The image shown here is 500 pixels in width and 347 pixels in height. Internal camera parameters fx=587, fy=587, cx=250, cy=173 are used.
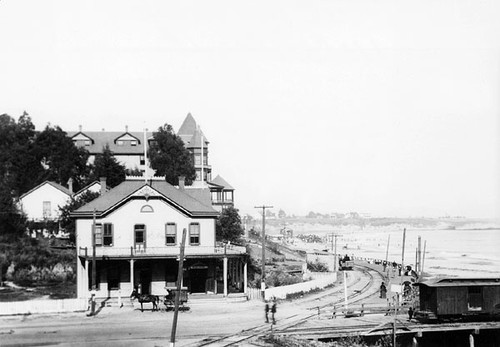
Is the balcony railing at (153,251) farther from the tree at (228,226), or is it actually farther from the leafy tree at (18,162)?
the leafy tree at (18,162)

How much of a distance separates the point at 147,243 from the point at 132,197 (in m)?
3.37

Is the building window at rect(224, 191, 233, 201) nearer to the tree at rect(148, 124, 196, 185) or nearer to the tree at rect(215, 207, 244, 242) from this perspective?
the tree at rect(148, 124, 196, 185)

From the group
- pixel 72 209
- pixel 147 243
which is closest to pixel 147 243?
pixel 147 243

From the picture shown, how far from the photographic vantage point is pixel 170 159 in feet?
239

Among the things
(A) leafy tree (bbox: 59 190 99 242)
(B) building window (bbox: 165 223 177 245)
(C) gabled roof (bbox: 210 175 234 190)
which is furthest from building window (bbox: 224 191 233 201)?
(B) building window (bbox: 165 223 177 245)

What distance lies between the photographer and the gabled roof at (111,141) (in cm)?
8644

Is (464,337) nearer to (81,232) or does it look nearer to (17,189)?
(81,232)

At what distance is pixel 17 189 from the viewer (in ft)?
242

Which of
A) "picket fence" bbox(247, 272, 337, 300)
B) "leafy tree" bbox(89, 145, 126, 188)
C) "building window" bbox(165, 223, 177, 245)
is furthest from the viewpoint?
"leafy tree" bbox(89, 145, 126, 188)

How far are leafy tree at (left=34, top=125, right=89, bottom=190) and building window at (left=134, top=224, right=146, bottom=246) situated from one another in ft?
118

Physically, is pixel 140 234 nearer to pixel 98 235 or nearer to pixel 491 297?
pixel 98 235

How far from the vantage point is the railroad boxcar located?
97.7 feet

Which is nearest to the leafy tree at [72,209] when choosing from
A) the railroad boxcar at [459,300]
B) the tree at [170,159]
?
the tree at [170,159]

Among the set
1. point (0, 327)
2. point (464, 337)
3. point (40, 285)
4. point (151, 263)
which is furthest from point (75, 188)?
point (464, 337)
